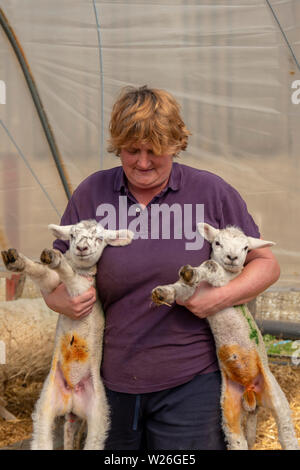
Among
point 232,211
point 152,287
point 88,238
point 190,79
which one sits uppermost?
point 190,79

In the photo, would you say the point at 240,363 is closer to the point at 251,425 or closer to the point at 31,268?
the point at 251,425

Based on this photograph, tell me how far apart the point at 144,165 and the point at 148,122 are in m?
0.20

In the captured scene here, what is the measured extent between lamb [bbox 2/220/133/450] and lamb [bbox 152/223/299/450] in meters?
0.46

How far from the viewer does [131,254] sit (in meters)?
3.23

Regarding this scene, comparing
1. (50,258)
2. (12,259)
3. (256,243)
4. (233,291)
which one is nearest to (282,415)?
(233,291)

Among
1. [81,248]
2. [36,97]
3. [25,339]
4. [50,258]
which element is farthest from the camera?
[36,97]

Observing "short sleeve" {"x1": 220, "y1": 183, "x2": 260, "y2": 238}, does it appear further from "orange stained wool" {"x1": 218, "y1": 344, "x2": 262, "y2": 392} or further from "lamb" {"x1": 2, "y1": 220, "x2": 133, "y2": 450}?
"orange stained wool" {"x1": 218, "y1": 344, "x2": 262, "y2": 392}

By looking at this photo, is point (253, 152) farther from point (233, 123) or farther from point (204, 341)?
point (204, 341)

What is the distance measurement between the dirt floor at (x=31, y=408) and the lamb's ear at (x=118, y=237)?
2545 millimetres

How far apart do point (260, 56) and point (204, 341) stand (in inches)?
125

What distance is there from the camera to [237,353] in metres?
3.46

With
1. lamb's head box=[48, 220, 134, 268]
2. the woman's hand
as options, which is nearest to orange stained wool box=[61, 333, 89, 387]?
the woman's hand

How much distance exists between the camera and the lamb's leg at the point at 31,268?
9.62 ft
